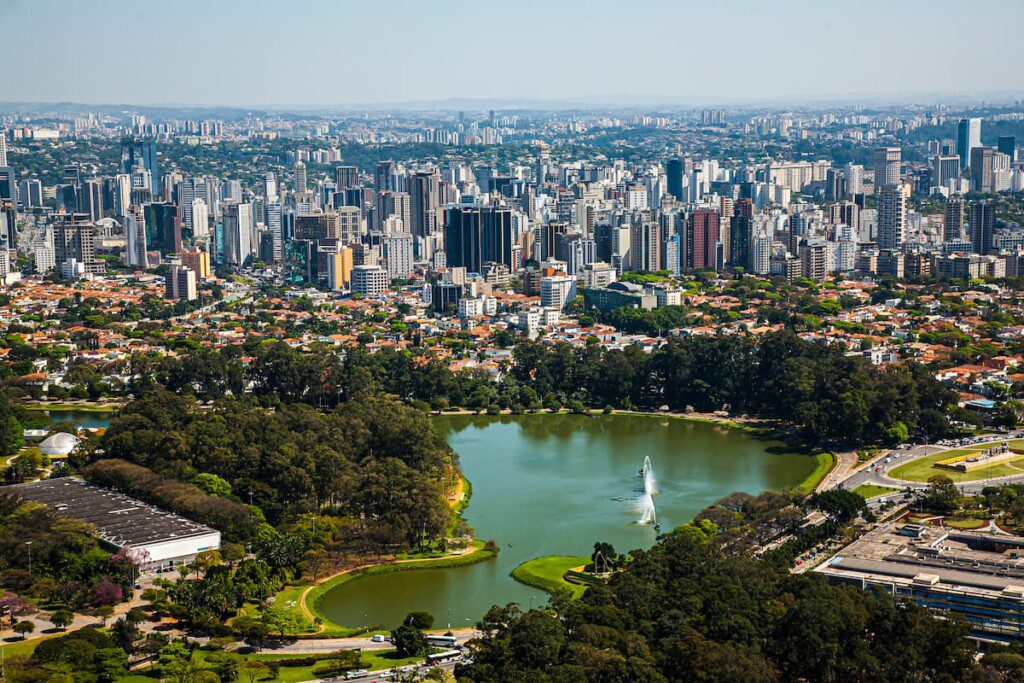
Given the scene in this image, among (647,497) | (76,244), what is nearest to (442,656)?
(647,497)

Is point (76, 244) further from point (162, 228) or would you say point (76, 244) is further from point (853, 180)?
point (853, 180)

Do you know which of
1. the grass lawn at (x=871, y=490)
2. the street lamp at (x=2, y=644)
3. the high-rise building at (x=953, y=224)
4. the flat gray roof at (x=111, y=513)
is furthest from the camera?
the high-rise building at (x=953, y=224)

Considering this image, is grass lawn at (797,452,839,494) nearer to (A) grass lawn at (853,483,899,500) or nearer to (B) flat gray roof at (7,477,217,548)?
(A) grass lawn at (853,483,899,500)

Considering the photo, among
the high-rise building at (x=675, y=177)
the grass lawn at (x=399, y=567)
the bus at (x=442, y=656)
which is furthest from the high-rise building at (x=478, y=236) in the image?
the bus at (x=442, y=656)

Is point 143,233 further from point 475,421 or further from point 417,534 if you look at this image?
point 417,534

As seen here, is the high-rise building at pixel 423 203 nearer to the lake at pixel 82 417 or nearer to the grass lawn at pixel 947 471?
the lake at pixel 82 417
